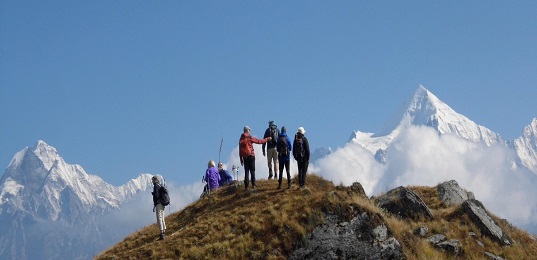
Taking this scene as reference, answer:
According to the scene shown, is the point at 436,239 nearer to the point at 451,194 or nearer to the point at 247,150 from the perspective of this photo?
the point at 451,194

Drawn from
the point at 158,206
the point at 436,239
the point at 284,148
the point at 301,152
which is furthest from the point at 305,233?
the point at 158,206

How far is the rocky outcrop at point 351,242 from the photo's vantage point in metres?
25.5

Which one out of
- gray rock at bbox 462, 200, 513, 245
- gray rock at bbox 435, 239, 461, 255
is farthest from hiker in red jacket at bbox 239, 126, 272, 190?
gray rock at bbox 462, 200, 513, 245

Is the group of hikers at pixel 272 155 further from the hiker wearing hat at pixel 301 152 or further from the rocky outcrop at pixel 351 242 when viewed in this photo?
the rocky outcrop at pixel 351 242

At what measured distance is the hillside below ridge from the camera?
85.6 ft

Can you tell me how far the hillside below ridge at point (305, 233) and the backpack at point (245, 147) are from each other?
213 cm

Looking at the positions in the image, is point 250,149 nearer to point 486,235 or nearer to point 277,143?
point 277,143

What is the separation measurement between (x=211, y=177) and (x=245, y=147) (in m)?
6.52

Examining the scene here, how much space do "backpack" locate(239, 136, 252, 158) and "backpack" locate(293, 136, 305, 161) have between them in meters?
2.64

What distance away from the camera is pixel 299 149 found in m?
32.2

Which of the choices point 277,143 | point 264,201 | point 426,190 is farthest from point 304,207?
point 426,190

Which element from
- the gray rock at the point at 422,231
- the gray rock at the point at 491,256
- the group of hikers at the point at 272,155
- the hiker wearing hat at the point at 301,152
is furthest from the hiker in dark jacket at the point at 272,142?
the gray rock at the point at 491,256

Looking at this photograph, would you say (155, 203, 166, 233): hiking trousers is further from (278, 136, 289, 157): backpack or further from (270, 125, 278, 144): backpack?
(270, 125, 278, 144): backpack

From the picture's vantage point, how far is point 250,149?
111 feet
